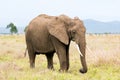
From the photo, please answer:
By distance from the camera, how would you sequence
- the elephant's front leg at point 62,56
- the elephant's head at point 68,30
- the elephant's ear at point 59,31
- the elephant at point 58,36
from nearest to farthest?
the elephant's head at point 68,30, the elephant at point 58,36, the elephant's ear at point 59,31, the elephant's front leg at point 62,56

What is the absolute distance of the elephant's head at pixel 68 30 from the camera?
1155 centimetres

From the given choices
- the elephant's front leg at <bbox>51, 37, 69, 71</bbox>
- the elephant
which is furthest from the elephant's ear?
the elephant's front leg at <bbox>51, 37, 69, 71</bbox>

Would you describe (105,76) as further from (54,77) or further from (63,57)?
(54,77)

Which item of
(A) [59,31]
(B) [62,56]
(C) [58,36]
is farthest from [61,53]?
(A) [59,31]

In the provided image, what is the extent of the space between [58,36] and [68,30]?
1.18ft

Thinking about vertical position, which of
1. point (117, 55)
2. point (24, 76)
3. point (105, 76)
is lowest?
point (117, 55)

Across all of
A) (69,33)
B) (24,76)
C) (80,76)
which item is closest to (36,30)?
Result: (69,33)

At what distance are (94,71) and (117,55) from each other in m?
3.86

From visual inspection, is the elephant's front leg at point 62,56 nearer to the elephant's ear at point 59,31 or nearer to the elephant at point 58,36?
the elephant at point 58,36

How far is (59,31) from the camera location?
1232 cm

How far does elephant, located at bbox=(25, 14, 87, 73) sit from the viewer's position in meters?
11.7

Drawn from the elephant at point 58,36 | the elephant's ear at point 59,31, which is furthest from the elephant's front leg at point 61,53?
the elephant's ear at point 59,31

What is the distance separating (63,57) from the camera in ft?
40.3

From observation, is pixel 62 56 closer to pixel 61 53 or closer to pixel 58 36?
pixel 61 53
